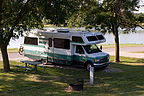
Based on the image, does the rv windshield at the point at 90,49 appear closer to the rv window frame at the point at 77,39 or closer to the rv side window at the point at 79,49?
the rv side window at the point at 79,49

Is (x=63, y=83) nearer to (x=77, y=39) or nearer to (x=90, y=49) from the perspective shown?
(x=77, y=39)

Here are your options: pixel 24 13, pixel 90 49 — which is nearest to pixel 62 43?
pixel 90 49

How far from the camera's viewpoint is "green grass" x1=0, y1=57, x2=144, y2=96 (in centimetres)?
1115

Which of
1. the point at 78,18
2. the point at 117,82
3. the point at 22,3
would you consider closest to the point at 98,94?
the point at 117,82

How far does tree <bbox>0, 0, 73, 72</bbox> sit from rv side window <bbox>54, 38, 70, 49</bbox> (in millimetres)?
2164

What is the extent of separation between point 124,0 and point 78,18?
169 inches

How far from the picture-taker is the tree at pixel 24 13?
50.2 feet

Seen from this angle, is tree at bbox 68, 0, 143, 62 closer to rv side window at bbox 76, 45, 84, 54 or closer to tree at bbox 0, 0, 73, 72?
rv side window at bbox 76, 45, 84, 54

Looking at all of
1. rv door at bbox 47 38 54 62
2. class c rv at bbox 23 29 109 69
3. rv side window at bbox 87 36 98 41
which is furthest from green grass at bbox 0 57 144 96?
rv side window at bbox 87 36 98 41

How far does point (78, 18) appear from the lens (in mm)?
20531

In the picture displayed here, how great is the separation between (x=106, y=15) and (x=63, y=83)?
8042 mm

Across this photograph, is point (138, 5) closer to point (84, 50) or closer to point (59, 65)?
point (84, 50)

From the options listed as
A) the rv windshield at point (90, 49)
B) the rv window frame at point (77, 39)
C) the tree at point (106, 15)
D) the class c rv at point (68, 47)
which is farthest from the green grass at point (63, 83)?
the tree at point (106, 15)

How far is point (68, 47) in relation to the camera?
17812 mm
